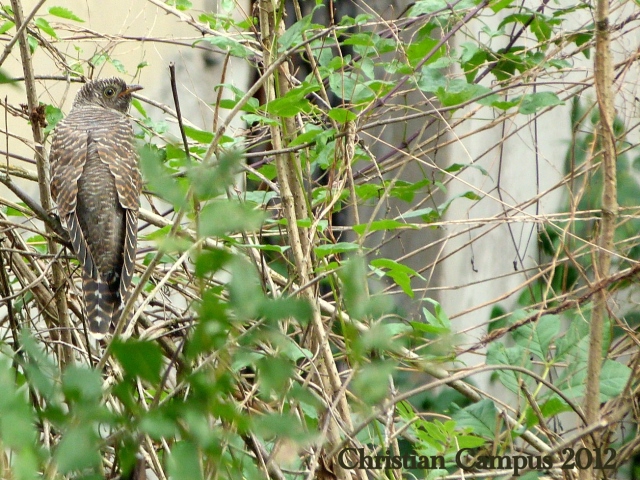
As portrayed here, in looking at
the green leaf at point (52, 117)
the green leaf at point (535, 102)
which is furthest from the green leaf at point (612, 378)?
the green leaf at point (52, 117)

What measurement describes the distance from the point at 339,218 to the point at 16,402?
4.45 meters

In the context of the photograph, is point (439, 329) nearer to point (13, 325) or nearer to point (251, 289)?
point (13, 325)

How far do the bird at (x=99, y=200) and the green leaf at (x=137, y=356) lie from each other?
6.21 ft

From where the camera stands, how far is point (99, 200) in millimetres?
3016

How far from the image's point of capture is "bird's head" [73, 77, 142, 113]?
3.70 m

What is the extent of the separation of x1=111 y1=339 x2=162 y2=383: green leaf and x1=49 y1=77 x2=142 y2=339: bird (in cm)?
189

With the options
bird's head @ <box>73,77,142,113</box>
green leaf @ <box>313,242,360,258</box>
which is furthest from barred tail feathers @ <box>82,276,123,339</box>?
bird's head @ <box>73,77,142,113</box>

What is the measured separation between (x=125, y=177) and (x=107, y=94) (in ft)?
3.02

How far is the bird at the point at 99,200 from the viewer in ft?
8.71

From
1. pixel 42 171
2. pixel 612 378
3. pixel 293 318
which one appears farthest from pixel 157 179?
pixel 42 171

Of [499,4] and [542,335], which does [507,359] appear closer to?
[542,335]

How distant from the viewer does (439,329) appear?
208 cm

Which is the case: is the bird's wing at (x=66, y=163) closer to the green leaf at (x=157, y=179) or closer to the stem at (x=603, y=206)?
the stem at (x=603, y=206)

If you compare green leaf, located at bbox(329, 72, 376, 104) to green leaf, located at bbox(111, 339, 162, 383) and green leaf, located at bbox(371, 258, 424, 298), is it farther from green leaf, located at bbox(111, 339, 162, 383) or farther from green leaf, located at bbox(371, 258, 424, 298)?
green leaf, located at bbox(111, 339, 162, 383)
